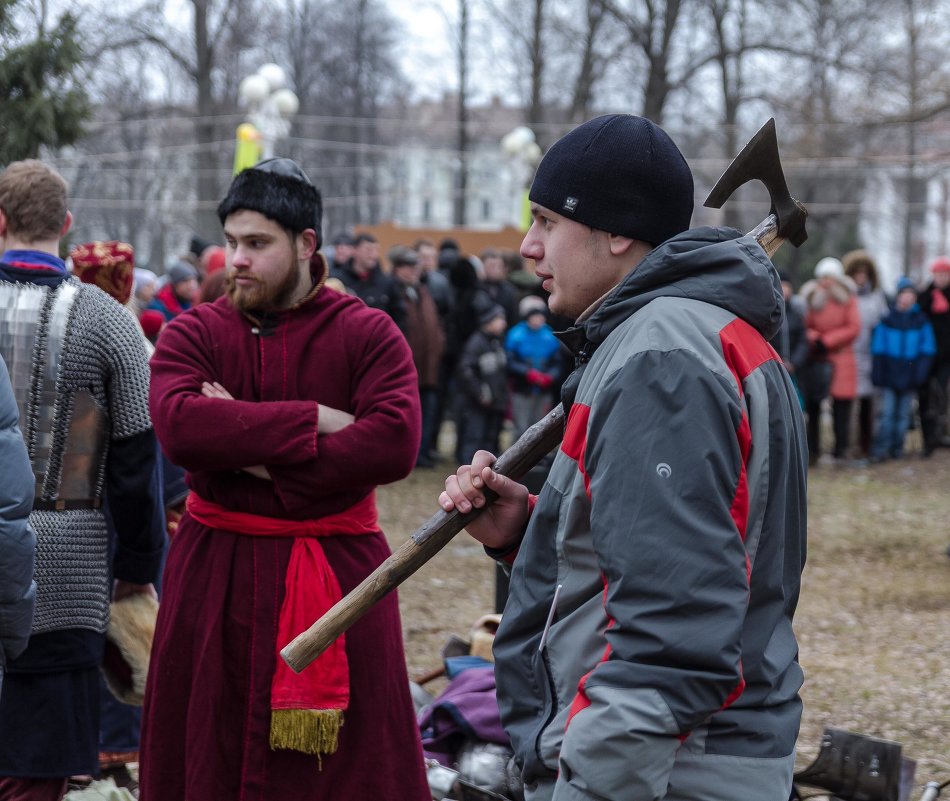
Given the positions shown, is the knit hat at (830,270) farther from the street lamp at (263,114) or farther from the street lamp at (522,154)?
the street lamp at (522,154)

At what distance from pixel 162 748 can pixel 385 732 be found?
0.59 metres

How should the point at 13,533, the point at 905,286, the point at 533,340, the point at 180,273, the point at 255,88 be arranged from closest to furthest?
1. the point at 13,533
2. the point at 180,273
3. the point at 533,340
4. the point at 905,286
5. the point at 255,88

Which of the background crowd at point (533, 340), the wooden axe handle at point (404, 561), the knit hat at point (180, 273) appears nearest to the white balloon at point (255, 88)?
the background crowd at point (533, 340)

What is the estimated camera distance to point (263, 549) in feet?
11.4

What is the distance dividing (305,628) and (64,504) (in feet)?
2.92

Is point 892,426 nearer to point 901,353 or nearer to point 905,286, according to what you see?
point 901,353

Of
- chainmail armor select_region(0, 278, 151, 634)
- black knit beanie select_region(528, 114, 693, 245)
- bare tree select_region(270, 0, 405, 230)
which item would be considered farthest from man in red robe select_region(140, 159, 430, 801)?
bare tree select_region(270, 0, 405, 230)

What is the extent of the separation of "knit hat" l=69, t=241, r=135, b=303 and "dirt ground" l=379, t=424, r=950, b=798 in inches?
94.6

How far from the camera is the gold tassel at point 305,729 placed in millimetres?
3340

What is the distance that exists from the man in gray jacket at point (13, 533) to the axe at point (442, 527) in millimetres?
792

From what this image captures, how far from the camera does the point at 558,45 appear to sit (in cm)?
2969

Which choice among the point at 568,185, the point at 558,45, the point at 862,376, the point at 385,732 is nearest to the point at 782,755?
the point at 568,185

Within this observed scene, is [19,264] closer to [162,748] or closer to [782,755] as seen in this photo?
[162,748]

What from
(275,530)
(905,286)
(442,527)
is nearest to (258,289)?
(275,530)
